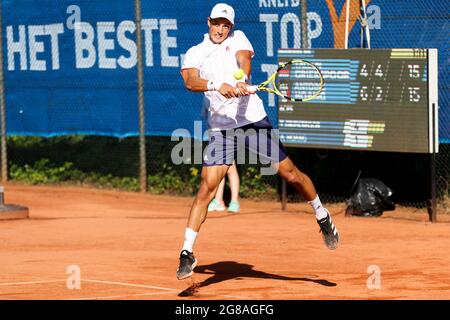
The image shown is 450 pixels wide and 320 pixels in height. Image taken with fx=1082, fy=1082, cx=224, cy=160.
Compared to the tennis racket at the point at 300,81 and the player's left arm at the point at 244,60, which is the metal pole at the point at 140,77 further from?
the player's left arm at the point at 244,60

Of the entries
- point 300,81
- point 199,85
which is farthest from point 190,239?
point 300,81

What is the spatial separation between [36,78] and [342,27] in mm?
5773

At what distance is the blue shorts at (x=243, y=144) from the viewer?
8812mm

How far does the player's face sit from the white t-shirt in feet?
0.18

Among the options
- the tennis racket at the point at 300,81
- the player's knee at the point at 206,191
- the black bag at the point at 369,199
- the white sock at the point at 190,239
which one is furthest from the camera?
the black bag at the point at 369,199

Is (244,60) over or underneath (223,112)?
over

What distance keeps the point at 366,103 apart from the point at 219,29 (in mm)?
4645

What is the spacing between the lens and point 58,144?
18422mm

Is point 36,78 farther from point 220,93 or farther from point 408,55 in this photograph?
point 220,93

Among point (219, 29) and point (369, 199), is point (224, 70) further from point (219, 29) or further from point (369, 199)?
point (369, 199)

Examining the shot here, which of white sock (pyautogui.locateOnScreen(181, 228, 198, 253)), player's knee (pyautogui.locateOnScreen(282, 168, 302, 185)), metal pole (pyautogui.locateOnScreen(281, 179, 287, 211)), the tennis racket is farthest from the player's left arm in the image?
metal pole (pyautogui.locateOnScreen(281, 179, 287, 211))

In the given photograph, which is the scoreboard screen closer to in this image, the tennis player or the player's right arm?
the tennis player

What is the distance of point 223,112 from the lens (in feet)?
29.1

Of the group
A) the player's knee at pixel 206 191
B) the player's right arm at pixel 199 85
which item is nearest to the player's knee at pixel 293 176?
the player's knee at pixel 206 191
